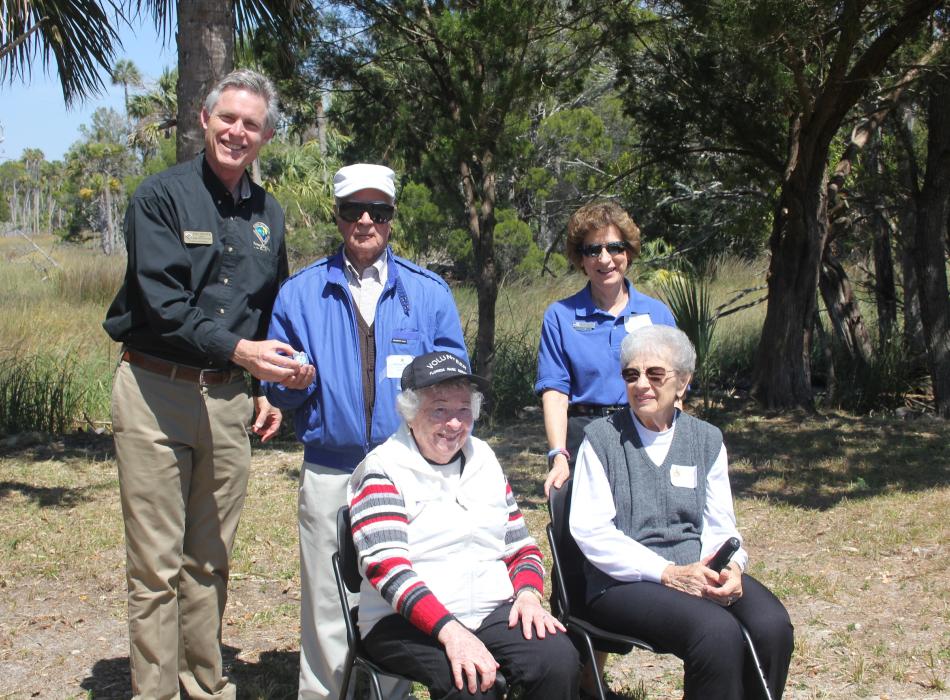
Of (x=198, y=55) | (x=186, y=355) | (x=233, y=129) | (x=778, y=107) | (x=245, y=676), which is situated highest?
(x=778, y=107)

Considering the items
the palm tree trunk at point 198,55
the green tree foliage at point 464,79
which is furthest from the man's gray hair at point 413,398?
the green tree foliage at point 464,79

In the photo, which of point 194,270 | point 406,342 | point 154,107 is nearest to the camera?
point 194,270

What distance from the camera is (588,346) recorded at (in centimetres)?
370

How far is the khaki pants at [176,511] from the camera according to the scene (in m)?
3.18

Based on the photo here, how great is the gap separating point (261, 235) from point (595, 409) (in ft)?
4.54

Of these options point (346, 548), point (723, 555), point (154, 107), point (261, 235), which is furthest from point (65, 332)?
point (154, 107)

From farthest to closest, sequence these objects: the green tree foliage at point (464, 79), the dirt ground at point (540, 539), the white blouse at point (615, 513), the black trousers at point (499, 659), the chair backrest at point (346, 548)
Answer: the green tree foliage at point (464, 79) < the dirt ground at point (540, 539) < the white blouse at point (615, 513) < the chair backrest at point (346, 548) < the black trousers at point (499, 659)

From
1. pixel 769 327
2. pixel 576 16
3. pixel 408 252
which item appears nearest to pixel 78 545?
pixel 576 16

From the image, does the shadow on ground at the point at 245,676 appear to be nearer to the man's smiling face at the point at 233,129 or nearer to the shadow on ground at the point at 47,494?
the man's smiling face at the point at 233,129

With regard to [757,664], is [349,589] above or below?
above

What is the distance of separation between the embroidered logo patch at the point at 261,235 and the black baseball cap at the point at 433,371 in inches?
27.9

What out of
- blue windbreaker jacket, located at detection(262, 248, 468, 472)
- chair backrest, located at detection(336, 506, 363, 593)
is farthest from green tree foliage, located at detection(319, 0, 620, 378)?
chair backrest, located at detection(336, 506, 363, 593)

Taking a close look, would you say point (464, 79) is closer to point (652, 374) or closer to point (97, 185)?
point (652, 374)

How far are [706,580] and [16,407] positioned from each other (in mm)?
8046
